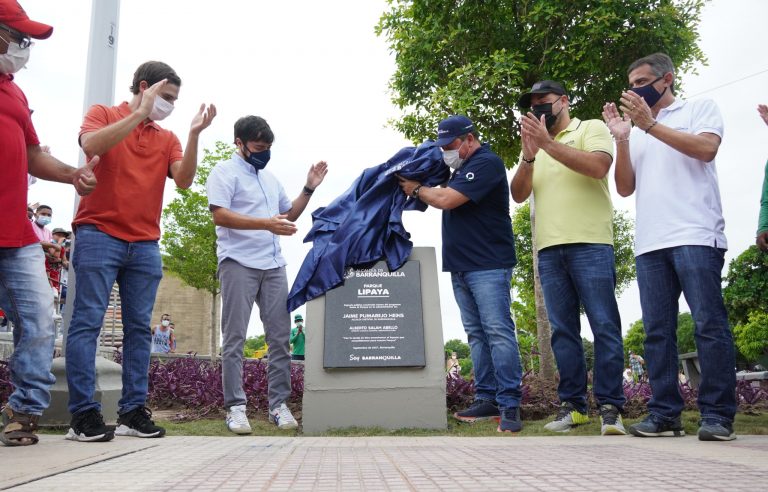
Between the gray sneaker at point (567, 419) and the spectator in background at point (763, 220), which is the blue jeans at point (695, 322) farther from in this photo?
the spectator in background at point (763, 220)

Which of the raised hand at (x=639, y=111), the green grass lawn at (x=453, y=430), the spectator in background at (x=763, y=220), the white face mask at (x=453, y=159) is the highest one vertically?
the white face mask at (x=453, y=159)

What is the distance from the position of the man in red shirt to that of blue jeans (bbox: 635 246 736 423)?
3.35 meters

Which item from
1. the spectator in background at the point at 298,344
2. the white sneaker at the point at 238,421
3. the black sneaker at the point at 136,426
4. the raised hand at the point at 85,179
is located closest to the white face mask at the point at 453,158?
the white sneaker at the point at 238,421

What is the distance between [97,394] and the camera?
443cm

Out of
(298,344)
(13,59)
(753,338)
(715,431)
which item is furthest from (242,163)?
(753,338)

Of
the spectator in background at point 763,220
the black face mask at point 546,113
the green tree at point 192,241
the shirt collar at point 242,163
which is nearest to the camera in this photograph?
the spectator in background at point 763,220

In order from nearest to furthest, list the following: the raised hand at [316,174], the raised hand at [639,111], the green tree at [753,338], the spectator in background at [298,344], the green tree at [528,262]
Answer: the raised hand at [639,111]
the raised hand at [316,174]
the spectator in background at [298,344]
the green tree at [528,262]
the green tree at [753,338]

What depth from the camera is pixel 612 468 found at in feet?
7.70

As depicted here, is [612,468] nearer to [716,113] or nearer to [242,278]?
[716,113]

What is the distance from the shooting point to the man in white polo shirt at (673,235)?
148 inches

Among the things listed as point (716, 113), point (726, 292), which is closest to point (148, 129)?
point (716, 113)

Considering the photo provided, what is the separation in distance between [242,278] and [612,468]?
3.14 metres

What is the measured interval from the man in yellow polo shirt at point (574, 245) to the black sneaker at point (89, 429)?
273cm

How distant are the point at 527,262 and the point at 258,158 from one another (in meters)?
26.0
